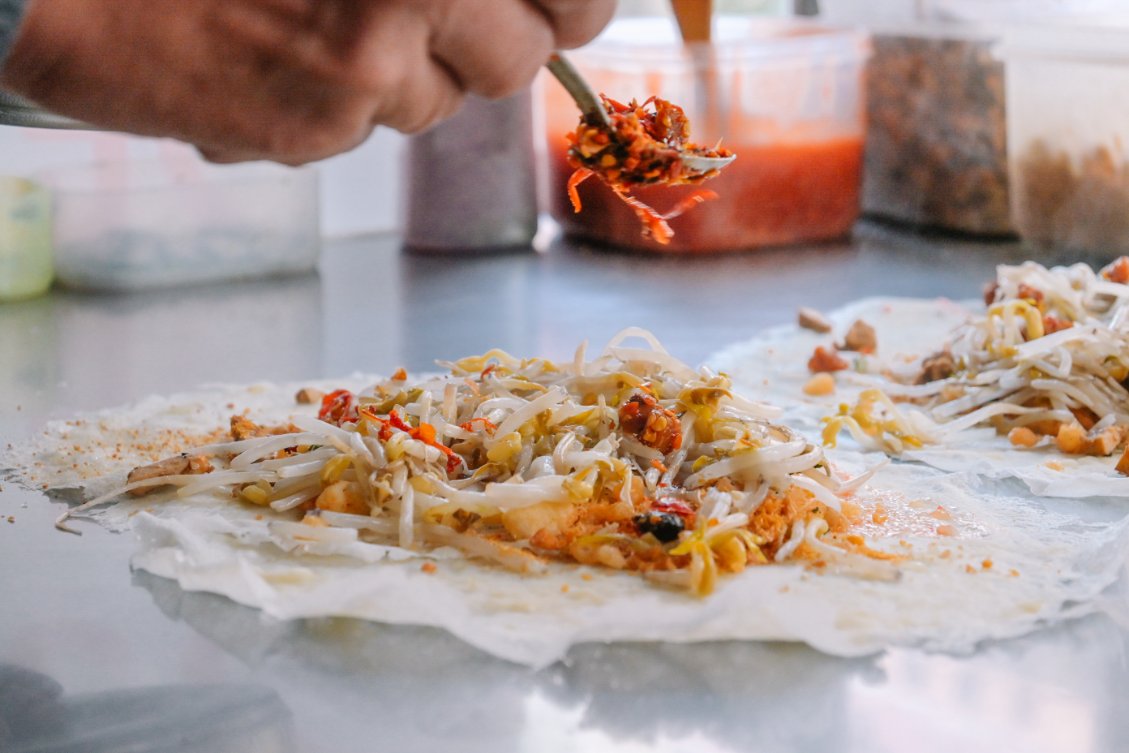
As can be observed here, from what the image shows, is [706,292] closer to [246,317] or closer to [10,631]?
[246,317]

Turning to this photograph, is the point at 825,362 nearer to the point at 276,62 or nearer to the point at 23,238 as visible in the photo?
the point at 276,62

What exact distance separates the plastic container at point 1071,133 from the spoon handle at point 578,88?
1650mm

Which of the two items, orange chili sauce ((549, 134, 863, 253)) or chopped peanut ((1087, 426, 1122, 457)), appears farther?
orange chili sauce ((549, 134, 863, 253))

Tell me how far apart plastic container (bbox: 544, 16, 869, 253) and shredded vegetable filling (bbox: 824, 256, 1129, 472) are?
0.96m

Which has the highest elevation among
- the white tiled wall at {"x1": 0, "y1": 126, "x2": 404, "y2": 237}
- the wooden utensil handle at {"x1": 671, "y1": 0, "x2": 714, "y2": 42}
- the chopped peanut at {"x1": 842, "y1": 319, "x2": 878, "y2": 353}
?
the wooden utensil handle at {"x1": 671, "y1": 0, "x2": 714, "y2": 42}

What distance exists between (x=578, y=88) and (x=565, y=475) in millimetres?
376

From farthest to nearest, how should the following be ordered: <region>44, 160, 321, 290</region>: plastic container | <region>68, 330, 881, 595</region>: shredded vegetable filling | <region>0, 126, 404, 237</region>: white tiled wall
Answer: <region>0, 126, 404, 237</region>: white tiled wall
<region>44, 160, 321, 290</region>: plastic container
<region>68, 330, 881, 595</region>: shredded vegetable filling

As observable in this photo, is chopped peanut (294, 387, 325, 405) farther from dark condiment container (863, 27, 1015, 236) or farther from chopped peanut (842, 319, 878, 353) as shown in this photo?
dark condiment container (863, 27, 1015, 236)

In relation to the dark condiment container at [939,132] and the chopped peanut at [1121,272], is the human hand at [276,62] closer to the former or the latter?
the chopped peanut at [1121,272]

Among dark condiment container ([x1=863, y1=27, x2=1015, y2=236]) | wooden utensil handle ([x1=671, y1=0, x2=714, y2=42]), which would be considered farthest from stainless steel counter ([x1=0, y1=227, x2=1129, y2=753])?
dark condiment container ([x1=863, y1=27, x2=1015, y2=236])

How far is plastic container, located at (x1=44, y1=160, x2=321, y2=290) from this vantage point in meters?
2.51

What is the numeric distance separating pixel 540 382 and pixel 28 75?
0.75m

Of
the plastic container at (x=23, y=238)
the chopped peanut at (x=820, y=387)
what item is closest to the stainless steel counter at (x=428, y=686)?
the chopped peanut at (x=820, y=387)

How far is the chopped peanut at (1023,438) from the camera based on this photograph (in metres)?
1.65
